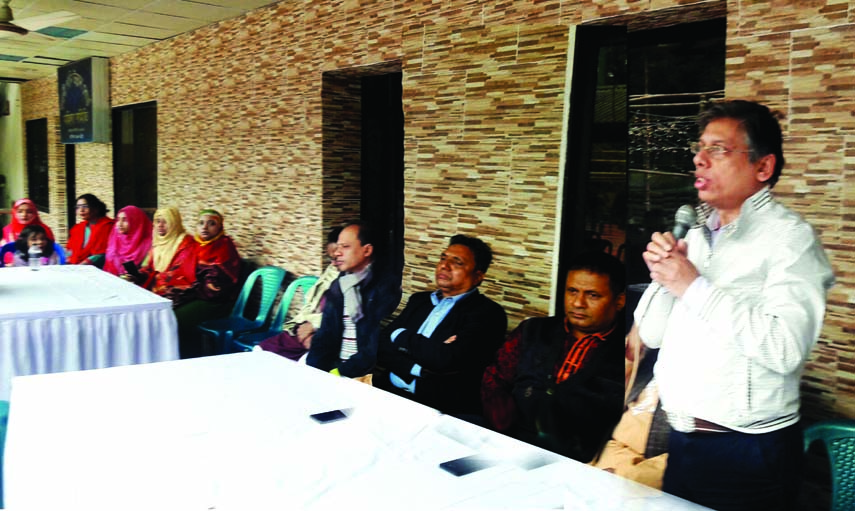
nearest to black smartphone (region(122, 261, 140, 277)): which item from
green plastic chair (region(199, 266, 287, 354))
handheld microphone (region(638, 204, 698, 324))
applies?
green plastic chair (region(199, 266, 287, 354))

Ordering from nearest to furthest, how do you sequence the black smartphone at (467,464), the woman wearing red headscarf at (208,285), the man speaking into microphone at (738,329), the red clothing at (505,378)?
the black smartphone at (467,464), the man speaking into microphone at (738,329), the red clothing at (505,378), the woman wearing red headscarf at (208,285)

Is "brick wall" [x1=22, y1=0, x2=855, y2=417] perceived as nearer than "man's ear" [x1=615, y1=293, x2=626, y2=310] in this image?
Yes

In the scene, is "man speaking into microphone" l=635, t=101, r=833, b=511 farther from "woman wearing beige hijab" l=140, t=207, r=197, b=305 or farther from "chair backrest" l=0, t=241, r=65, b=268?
"chair backrest" l=0, t=241, r=65, b=268

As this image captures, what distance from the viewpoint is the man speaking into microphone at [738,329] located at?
1655mm

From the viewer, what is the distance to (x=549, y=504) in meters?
1.39

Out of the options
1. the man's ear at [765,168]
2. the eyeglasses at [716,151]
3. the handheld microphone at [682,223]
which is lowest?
the handheld microphone at [682,223]

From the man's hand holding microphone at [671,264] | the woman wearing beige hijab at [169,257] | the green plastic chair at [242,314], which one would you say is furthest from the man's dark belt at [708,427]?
the woman wearing beige hijab at [169,257]

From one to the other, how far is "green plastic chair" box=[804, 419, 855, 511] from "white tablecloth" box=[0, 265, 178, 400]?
283 cm

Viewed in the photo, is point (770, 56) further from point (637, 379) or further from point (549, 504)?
point (549, 504)

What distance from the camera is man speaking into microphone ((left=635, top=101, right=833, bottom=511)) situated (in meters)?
1.66

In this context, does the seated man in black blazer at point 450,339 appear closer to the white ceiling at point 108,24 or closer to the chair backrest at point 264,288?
the chair backrest at point 264,288

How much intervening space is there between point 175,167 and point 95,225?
2.93 feet

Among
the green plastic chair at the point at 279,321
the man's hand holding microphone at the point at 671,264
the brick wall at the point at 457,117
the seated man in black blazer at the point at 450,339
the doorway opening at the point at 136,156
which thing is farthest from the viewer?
the doorway opening at the point at 136,156

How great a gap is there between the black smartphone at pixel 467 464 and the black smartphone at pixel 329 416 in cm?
40
